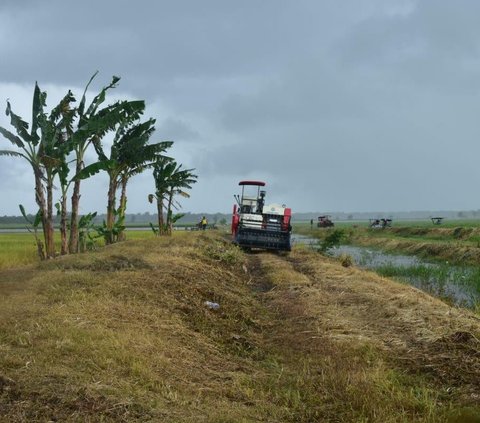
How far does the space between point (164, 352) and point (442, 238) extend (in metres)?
33.7

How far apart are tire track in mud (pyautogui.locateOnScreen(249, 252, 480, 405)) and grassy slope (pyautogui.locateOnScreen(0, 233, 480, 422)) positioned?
2 cm

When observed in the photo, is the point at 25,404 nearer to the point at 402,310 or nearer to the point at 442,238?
the point at 402,310

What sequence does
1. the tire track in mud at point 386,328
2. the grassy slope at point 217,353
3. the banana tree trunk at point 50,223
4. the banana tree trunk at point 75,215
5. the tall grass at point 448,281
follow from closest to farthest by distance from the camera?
the grassy slope at point 217,353 → the tire track in mud at point 386,328 → the tall grass at point 448,281 → the banana tree trunk at point 50,223 → the banana tree trunk at point 75,215

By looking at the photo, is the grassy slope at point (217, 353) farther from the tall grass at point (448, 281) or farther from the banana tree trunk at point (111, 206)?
the banana tree trunk at point (111, 206)

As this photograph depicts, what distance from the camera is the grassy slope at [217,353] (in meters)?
4.26

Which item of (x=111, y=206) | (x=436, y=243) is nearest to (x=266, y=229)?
(x=111, y=206)

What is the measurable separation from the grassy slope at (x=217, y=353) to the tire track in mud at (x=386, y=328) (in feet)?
0.08

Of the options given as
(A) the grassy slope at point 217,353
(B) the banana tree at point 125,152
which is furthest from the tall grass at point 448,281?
(B) the banana tree at point 125,152

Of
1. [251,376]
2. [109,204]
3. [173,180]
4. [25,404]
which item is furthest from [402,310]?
[173,180]

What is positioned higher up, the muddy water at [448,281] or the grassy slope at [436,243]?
the grassy slope at [436,243]

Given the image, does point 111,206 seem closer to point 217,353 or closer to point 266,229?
point 266,229

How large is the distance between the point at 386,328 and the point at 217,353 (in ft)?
9.37

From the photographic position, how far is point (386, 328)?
755 centimetres

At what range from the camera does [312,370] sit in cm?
565
